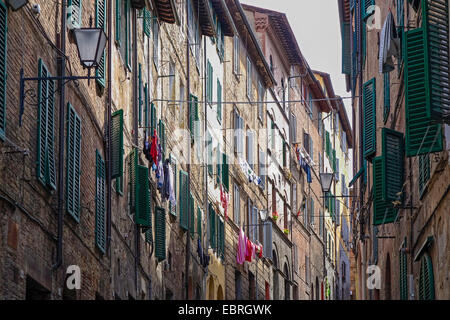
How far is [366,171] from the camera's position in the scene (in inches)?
1106

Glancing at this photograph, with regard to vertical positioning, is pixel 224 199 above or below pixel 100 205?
above

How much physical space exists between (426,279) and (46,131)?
562 centimetres

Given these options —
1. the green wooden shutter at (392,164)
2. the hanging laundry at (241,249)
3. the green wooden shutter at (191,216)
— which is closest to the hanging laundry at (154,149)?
the green wooden shutter at (191,216)

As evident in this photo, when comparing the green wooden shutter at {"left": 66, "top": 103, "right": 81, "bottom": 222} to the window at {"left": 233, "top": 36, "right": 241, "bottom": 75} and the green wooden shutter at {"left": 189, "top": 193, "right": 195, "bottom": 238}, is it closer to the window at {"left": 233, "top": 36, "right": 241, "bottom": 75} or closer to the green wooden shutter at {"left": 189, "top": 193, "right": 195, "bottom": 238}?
the green wooden shutter at {"left": 189, "top": 193, "right": 195, "bottom": 238}

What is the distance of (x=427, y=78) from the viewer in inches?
550

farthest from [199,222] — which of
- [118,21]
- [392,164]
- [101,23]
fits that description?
[392,164]

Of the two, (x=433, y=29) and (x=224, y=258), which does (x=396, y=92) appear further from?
(x=224, y=258)

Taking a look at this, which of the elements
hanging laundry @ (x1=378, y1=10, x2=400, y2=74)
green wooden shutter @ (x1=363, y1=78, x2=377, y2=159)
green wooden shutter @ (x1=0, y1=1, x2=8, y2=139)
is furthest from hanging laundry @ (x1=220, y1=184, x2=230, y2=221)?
green wooden shutter @ (x1=0, y1=1, x2=8, y2=139)

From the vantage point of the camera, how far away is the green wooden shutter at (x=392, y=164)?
19.4 meters

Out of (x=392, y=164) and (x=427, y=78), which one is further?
(x=392, y=164)

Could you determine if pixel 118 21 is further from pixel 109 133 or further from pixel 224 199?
pixel 224 199

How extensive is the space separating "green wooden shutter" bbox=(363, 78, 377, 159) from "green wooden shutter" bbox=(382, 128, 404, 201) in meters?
4.56

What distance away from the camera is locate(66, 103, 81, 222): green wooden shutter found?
1727 cm
